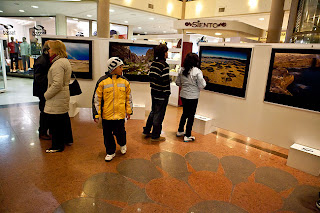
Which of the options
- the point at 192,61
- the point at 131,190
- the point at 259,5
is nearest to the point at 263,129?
the point at 192,61

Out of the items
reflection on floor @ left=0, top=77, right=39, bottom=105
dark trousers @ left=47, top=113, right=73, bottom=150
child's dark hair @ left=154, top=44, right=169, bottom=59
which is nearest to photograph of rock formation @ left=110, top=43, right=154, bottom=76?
child's dark hair @ left=154, top=44, right=169, bottom=59

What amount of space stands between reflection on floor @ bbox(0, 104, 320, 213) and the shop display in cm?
103

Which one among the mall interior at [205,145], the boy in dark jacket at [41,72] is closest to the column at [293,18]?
Answer: the mall interior at [205,145]

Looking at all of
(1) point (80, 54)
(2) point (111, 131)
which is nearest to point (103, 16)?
(1) point (80, 54)

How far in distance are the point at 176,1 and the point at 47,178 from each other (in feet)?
36.7

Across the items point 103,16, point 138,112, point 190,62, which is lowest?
point 138,112

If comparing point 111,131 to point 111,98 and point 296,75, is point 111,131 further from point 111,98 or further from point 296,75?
point 296,75

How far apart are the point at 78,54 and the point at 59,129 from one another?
2307 millimetres

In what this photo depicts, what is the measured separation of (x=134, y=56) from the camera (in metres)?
5.14

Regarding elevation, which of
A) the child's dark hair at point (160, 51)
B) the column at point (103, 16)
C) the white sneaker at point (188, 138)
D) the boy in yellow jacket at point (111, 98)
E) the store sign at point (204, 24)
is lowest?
the white sneaker at point (188, 138)

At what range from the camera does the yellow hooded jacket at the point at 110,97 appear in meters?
2.92

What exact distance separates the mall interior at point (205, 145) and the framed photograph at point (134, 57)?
2cm

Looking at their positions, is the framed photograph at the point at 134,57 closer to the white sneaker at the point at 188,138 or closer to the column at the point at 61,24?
the white sneaker at the point at 188,138

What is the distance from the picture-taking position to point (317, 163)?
10.3 ft
